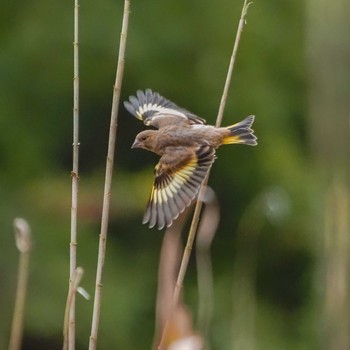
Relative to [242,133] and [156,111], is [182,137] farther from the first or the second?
[156,111]

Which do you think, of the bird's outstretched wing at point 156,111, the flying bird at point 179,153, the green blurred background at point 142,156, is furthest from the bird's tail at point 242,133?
the green blurred background at point 142,156

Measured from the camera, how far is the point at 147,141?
7.89 ft

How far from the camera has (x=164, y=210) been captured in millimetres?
2105

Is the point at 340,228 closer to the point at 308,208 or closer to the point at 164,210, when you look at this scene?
the point at 164,210

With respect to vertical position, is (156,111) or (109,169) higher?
(156,111)

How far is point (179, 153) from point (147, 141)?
0.12 meters

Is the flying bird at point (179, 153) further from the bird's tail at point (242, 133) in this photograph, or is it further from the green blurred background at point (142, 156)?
the green blurred background at point (142, 156)

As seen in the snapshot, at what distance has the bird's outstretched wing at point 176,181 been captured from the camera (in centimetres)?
209

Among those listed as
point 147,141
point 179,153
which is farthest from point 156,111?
point 179,153

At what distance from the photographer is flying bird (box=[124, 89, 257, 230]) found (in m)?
2.12

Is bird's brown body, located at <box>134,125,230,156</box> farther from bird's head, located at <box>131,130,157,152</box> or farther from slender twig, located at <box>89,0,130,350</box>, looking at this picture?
slender twig, located at <box>89,0,130,350</box>

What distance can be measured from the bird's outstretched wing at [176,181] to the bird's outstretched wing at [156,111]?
0.19 m

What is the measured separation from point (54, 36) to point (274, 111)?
3.56 feet

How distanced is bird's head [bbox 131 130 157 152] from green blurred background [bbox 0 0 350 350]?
8.73 feet
